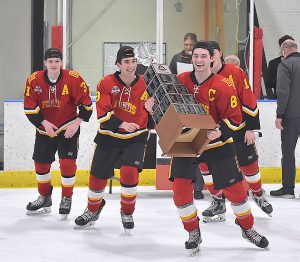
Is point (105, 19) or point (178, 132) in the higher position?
point (105, 19)

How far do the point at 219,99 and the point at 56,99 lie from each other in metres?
1.50

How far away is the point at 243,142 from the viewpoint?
4.97 meters

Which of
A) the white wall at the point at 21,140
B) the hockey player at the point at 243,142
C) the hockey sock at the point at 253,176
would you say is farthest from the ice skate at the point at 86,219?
the white wall at the point at 21,140

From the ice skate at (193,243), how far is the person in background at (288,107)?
7.48ft

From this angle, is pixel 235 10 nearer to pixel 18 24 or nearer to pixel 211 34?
pixel 211 34

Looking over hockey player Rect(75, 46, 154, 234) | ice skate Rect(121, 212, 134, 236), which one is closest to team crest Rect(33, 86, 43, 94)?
hockey player Rect(75, 46, 154, 234)

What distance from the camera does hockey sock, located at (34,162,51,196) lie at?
518 centimetres

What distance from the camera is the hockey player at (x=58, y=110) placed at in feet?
16.3

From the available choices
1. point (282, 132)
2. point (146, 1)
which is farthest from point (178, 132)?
point (146, 1)

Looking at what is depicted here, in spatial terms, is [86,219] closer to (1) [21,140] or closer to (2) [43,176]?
(2) [43,176]

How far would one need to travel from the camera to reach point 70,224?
191 inches

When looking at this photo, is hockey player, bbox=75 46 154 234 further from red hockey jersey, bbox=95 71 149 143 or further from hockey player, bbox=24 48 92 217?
hockey player, bbox=24 48 92 217

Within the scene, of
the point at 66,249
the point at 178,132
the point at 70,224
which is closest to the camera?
the point at 178,132

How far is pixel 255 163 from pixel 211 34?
114 inches
